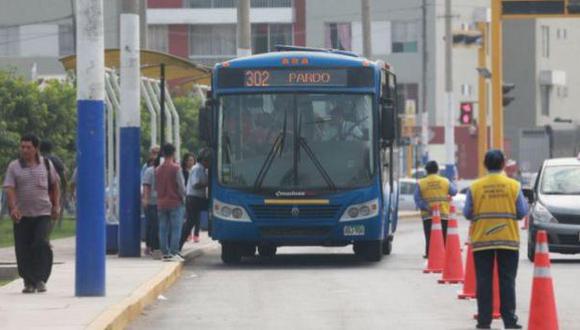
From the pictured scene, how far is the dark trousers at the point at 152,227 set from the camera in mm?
26641

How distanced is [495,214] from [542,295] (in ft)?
5.21

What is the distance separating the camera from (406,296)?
1959cm

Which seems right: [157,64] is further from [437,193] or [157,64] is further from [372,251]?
[437,193]

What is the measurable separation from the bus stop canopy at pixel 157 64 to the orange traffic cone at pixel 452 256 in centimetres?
737

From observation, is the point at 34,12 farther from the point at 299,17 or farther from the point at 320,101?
the point at 320,101

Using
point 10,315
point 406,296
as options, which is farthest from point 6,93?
point 10,315

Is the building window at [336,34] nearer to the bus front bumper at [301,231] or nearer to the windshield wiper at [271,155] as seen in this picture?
the windshield wiper at [271,155]

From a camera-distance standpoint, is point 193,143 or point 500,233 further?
point 193,143

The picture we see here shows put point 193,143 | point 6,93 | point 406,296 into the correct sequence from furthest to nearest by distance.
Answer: point 193,143, point 6,93, point 406,296

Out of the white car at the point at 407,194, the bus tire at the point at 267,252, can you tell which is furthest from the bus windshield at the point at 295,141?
the white car at the point at 407,194

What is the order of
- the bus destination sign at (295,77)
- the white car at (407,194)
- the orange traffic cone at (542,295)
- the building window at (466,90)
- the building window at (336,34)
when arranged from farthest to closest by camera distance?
the building window at (466,90) < the building window at (336,34) < the white car at (407,194) < the bus destination sign at (295,77) < the orange traffic cone at (542,295)

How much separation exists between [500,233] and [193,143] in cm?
4845

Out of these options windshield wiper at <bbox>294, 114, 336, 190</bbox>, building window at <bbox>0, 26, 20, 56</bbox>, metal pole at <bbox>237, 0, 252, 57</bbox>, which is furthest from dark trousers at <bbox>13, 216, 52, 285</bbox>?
building window at <bbox>0, 26, 20, 56</bbox>

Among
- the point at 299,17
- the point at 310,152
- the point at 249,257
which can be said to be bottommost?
the point at 249,257
